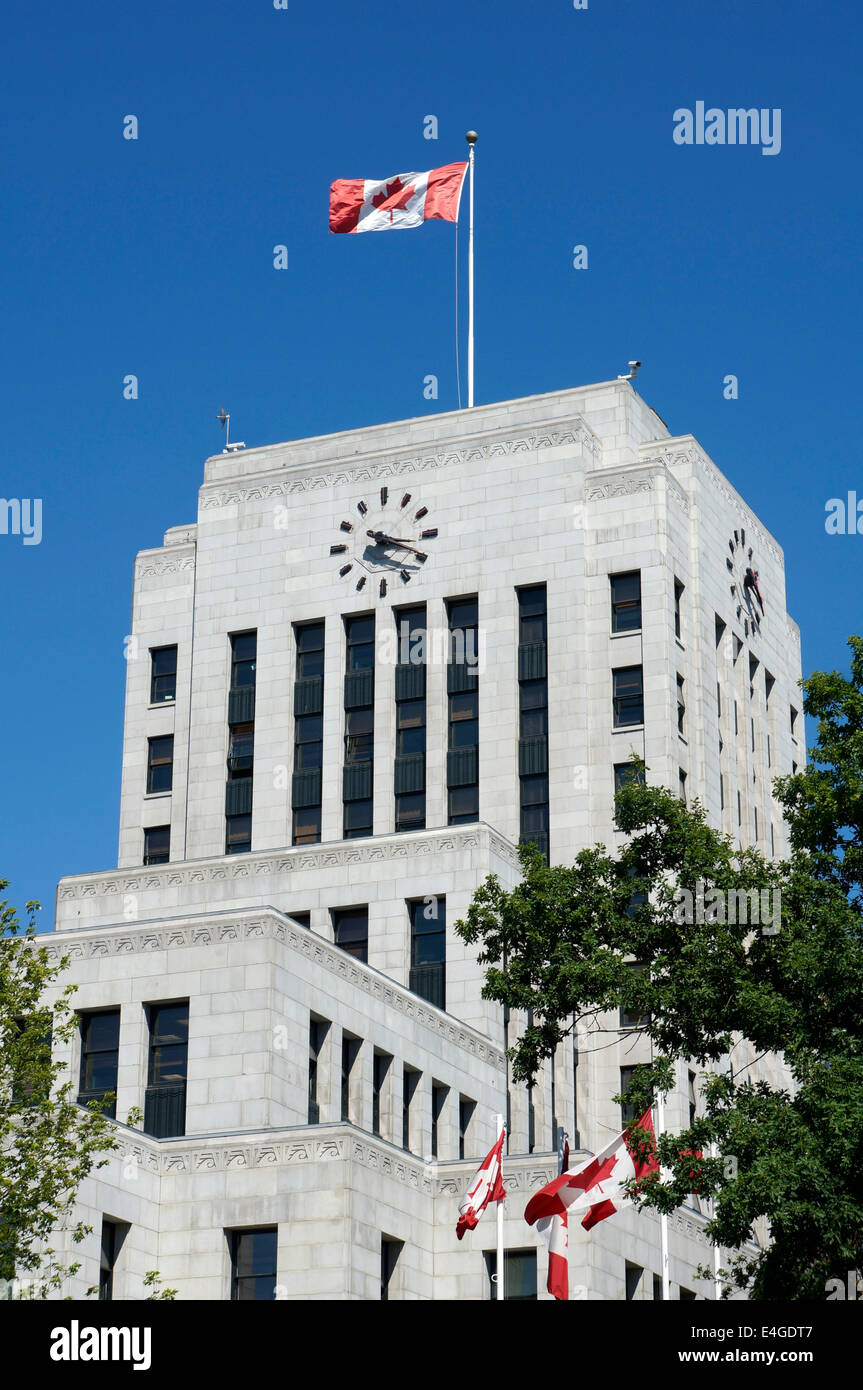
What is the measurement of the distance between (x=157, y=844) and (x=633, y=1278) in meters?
36.6

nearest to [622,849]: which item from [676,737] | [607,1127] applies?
[607,1127]

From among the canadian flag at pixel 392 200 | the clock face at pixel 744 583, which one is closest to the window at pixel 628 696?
the clock face at pixel 744 583

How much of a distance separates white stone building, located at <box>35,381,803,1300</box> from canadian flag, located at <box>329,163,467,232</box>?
961 centimetres

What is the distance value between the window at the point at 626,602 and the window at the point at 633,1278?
1224 inches

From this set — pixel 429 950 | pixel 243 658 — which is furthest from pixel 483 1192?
pixel 243 658

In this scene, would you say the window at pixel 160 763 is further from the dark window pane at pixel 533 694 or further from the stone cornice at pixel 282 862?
the stone cornice at pixel 282 862

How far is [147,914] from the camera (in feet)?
198

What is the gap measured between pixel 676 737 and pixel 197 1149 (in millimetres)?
32610

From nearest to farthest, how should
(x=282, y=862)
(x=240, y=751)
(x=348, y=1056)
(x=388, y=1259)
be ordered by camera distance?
(x=388, y=1259), (x=348, y=1056), (x=282, y=862), (x=240, y=751)

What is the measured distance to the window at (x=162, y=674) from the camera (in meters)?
84.1

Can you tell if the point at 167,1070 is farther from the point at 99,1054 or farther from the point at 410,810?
the point at 410,810

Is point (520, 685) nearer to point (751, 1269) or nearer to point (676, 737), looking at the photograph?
point (676, 737)

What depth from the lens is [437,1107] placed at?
181 feet
